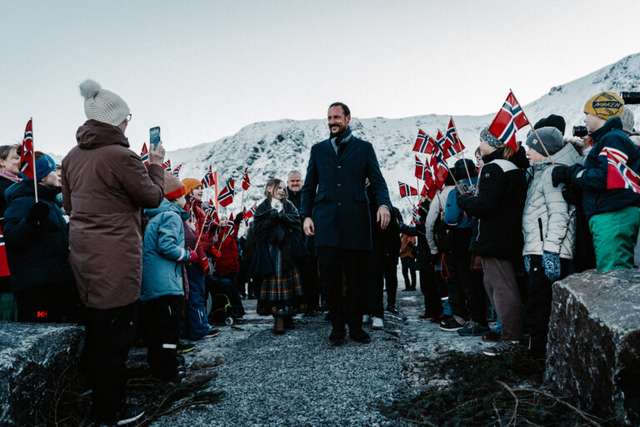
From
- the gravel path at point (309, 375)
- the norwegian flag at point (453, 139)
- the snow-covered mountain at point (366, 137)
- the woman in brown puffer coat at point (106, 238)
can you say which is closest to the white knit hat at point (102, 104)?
the woman in brown puffer coat at point (106, 238)

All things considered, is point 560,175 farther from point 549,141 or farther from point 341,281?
point 341,281

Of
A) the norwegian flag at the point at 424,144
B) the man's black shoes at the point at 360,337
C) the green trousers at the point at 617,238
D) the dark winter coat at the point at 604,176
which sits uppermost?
the norwegian flag at the point at 424,144

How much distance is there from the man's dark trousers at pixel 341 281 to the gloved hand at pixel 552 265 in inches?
68.1

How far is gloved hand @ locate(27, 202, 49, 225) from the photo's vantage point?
321cm

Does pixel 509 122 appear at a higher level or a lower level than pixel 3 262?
higher

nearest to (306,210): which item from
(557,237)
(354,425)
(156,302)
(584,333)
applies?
(156,302)

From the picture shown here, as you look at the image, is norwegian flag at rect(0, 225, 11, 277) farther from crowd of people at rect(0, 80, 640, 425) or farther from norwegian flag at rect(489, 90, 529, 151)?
norwegian flag at rect(489, 90, 529, 151)

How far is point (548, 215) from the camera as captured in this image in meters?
3.70

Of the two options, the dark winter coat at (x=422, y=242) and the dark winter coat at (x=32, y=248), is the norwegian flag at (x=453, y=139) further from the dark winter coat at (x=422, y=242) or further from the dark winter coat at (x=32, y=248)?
the dark winter coat at (x=32, y=248)

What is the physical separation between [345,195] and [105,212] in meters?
2.48

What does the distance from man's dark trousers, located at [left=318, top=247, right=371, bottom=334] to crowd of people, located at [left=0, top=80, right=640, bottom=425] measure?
1 centimetres

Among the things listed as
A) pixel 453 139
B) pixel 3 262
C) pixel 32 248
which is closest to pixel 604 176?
pixel 453 139

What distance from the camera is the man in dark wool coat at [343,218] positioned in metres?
4.62

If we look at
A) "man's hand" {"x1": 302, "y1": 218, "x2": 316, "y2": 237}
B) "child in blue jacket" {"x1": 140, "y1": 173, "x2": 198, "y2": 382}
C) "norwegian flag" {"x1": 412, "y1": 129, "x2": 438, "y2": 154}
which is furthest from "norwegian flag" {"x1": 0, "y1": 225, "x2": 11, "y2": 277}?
"norwegian flag" {"x1": 412, "y1": 129, "x2": 438, "y2": 154}
